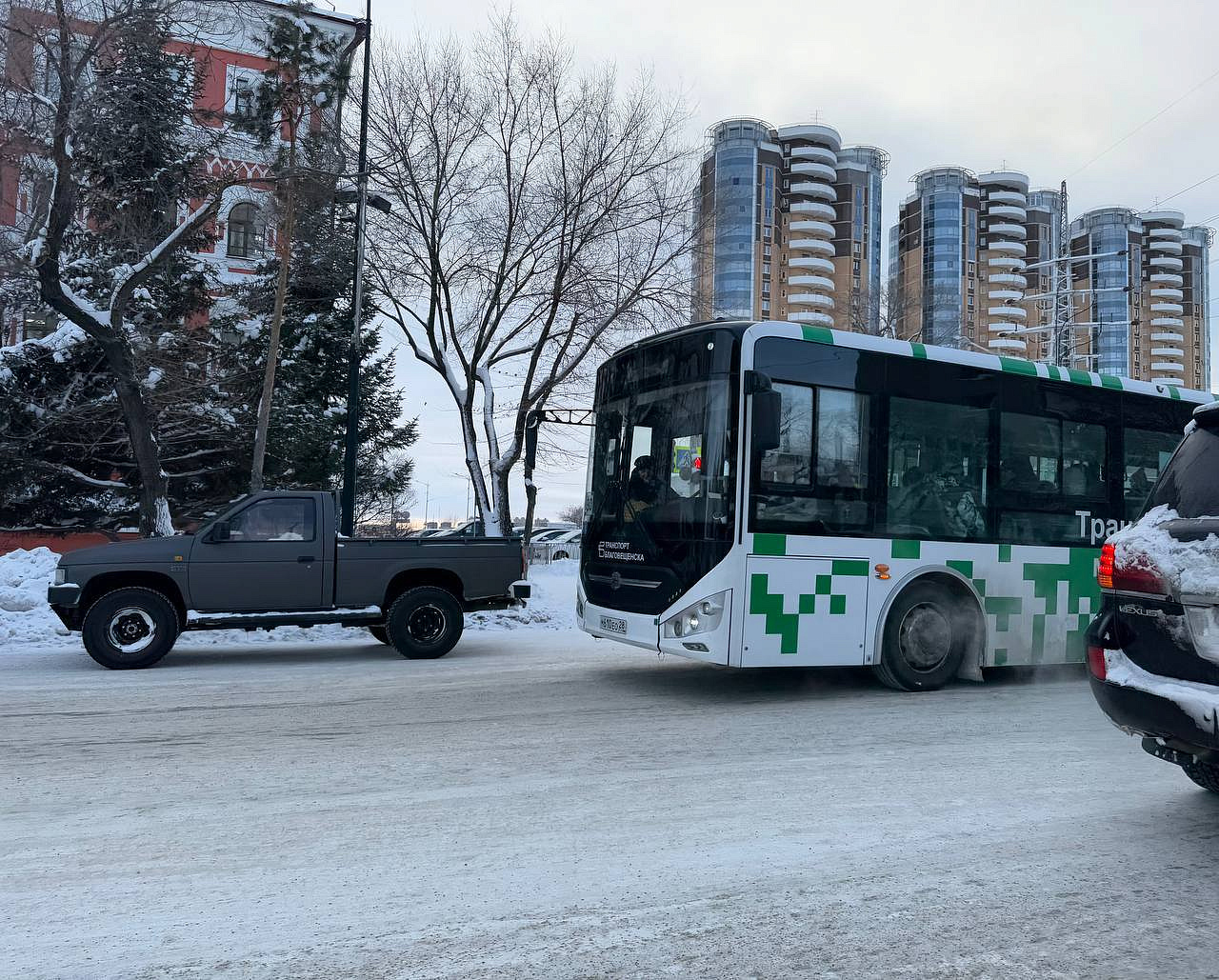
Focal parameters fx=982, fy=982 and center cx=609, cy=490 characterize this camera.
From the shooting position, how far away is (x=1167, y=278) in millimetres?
118562

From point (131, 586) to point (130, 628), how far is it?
450 mm

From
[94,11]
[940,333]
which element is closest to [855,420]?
[94,11]

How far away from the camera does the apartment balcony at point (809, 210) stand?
99.5m

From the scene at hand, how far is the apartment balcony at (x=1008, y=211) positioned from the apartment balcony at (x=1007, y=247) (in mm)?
3367

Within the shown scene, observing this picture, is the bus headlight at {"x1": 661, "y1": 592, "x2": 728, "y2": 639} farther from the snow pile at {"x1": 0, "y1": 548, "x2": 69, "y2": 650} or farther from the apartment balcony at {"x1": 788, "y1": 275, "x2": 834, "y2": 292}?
the apartment balcony at {"x1": 788, "y1": 275, "x2": 834, "y2": 292}

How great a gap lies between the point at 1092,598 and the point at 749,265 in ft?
305

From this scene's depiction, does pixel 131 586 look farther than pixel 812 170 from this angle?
No

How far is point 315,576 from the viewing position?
442 inches

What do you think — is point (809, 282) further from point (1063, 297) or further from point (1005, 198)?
point (1063, 297)

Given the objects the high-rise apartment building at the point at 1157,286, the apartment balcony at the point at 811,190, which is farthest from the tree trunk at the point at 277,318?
the high-rise apartment building at the point at 1157,286

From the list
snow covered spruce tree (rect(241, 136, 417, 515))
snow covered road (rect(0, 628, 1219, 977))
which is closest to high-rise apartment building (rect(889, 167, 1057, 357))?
snow covered spruce tree (rect(241, 136, 417, 515))

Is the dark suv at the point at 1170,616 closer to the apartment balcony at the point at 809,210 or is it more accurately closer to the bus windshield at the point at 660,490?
the bus windshield at the point at 660,490

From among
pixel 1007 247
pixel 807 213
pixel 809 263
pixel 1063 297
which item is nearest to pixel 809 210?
pixel 807 213

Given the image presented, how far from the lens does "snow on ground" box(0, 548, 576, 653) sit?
12289 mm
